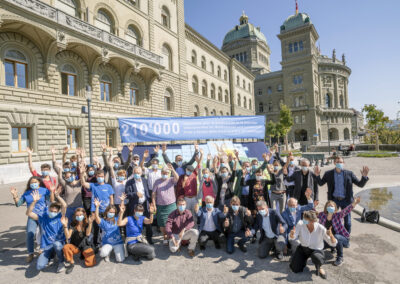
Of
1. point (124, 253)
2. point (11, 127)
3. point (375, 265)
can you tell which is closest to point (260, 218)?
point (375, 265)

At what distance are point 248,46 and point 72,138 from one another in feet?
220

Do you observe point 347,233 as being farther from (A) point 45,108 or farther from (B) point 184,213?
(A) point 45,108

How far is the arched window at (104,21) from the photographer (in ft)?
62.3

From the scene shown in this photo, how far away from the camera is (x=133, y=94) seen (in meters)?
22.5

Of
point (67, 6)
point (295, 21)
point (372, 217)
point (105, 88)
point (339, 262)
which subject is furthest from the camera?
point (295, 21)

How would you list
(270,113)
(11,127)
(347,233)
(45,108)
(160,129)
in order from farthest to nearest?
(270,113), (45,108), (11,127), (160,129), (347,233)

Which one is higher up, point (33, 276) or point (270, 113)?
point (270, 113)

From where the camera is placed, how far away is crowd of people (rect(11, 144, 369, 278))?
16.5 ft

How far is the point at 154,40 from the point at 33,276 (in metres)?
23.9

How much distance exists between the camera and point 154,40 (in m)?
24.2

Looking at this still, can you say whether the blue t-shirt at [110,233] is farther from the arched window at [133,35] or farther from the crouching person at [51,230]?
the arched window at [133,35]

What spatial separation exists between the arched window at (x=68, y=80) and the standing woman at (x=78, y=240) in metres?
14.6

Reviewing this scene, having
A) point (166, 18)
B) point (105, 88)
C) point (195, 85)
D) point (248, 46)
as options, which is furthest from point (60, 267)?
point (248, 46)

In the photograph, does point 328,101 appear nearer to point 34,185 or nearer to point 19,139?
point 19,139
